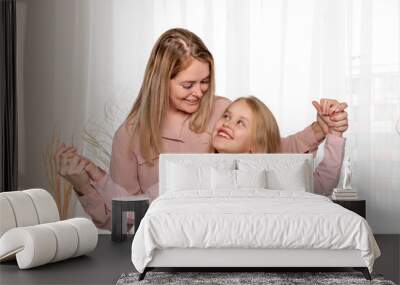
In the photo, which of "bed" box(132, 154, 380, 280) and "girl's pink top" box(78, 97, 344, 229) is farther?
"girl's pink top" box(78, 97, 344, 229)

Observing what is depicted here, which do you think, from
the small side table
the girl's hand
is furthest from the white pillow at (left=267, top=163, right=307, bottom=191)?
the girl's hand

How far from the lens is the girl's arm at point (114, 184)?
731 centimetres

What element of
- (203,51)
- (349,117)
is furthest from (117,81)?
(349,117)

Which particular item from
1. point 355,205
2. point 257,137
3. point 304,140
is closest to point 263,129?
point 257,137

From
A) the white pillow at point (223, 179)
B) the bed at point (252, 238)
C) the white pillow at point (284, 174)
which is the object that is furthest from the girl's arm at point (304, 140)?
the bed at point (252, 238)

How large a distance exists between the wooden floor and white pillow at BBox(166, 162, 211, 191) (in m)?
0.77

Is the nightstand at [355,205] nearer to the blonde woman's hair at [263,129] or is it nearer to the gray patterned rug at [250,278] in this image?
the blonde woman's hair at [263,129]

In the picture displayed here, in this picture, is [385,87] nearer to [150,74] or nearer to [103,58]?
[150,74]

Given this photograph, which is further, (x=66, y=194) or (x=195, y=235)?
(x=66, y=194)

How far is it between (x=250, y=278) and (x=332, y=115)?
2.85m

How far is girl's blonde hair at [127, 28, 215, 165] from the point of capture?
23.9 ft

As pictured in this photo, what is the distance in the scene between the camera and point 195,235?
4941 mm

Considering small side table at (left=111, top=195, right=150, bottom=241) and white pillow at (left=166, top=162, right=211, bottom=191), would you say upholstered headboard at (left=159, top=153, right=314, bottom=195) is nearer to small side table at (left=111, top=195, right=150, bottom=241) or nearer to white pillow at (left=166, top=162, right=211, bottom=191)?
white pillow at (left=166, top=162, right=211, bottom=191)

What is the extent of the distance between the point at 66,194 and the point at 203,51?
215cm
